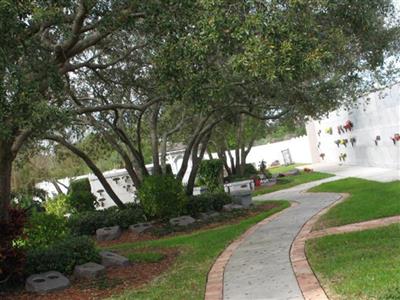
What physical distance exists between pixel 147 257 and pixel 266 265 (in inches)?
111

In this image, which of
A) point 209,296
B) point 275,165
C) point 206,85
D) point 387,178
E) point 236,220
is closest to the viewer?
point 209,296

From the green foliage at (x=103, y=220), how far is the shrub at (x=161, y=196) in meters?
0.43

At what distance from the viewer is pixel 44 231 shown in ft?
34.1

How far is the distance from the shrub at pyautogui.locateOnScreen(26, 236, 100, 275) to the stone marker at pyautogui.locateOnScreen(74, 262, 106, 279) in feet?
0.57

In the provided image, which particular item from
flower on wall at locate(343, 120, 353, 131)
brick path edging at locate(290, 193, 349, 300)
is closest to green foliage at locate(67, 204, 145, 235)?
brick path edging at locate(290, 193, 349, 300)

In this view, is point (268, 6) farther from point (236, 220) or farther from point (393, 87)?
point (393, 87)

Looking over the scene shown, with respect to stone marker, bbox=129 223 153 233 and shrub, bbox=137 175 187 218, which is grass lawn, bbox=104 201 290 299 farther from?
shrub, bbox=137 175 187 218

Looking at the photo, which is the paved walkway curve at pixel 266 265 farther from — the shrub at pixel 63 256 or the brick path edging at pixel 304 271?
the shrub at pixel 63 256

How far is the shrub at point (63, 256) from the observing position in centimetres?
854

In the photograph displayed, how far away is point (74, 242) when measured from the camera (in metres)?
9.21

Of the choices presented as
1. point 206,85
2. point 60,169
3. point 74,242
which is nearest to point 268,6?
point 206,85

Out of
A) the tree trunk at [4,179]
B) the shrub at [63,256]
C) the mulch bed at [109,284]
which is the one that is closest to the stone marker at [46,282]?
the mulch bed at [109,284]

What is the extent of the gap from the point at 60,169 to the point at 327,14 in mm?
24812

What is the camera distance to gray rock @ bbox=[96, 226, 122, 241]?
46.2ft
